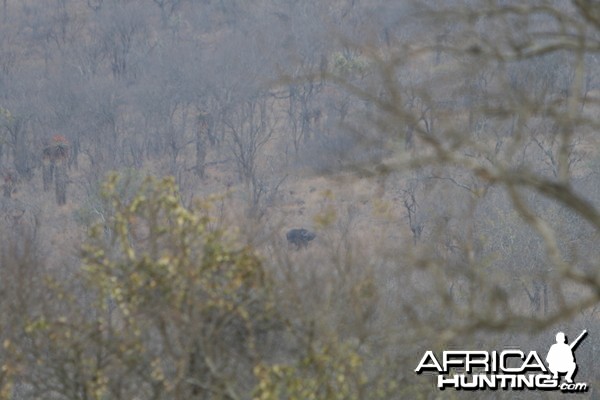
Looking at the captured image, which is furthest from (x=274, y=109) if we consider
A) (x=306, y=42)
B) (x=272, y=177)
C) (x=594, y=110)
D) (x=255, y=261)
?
(x=255, y=261)

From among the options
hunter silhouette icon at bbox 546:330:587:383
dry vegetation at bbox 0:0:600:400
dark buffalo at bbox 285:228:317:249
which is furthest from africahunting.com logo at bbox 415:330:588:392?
dark buffalo at bbox 285:228:317:249

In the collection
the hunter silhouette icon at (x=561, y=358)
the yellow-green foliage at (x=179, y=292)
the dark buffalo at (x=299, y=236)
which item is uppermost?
the dark buffalo at (x=299, y=236)

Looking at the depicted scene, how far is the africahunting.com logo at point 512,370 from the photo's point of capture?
26.2 ft

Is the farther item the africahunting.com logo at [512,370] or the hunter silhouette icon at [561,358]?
the africahunting.com logo at [512,370]

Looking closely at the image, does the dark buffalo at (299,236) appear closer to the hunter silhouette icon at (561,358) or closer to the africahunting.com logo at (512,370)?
the africahunting.com logo at (512,370)

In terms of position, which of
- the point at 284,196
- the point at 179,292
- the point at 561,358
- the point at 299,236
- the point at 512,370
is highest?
the point at 284,196

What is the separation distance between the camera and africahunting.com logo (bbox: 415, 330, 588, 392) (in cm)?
797

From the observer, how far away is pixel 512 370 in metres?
9.26

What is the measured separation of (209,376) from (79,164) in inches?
1771


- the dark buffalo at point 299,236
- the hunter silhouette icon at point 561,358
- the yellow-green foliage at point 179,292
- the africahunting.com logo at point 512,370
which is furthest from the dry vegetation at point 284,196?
the dark buffalo at point 299,236

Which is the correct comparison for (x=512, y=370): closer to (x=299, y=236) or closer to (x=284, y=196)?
(x=299, y=236)

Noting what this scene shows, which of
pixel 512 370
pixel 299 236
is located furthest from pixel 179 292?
pixel 299 236

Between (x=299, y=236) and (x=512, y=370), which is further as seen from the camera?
(x=299, y=236)

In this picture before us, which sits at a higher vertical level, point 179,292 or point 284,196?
point 284,196
